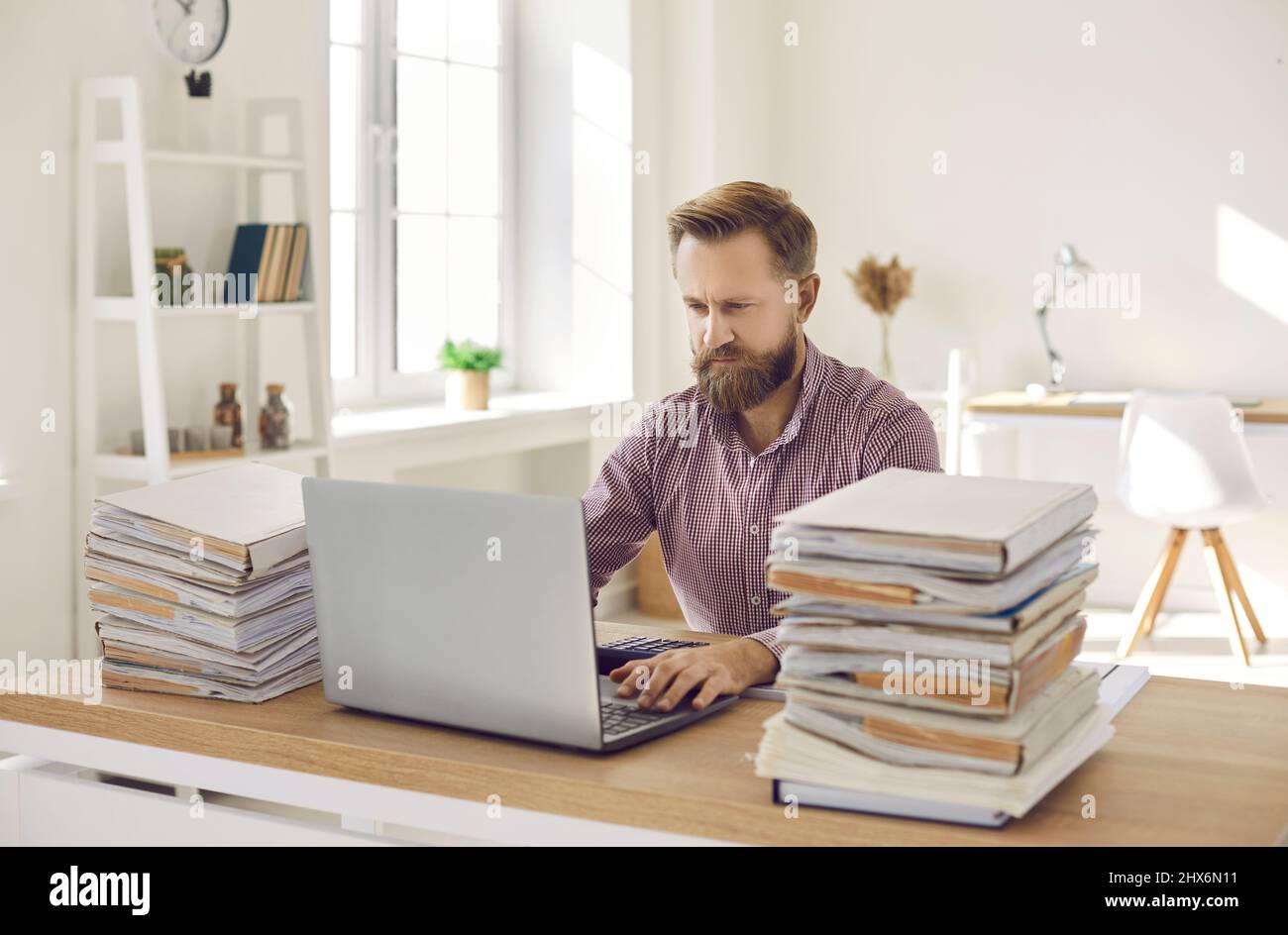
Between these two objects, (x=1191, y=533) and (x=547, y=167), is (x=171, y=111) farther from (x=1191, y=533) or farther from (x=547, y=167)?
(x=1191, y=533)

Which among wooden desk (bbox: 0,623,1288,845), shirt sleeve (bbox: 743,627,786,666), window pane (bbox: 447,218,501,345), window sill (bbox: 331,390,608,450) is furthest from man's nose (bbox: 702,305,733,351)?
window pane (bbox: 447,218,501,345)

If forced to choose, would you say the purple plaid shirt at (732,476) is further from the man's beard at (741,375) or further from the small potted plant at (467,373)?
the small potted plant at (467,373)

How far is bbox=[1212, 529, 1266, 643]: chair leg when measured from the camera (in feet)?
14.7

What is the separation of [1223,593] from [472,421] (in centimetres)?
240

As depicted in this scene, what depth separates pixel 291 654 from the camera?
1.60 meters

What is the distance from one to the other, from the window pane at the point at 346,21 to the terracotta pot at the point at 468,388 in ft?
3.64

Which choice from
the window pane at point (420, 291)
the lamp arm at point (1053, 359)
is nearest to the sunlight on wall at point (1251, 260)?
the lamp arm at point (1053, 359)

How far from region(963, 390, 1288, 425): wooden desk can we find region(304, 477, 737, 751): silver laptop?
3536mm

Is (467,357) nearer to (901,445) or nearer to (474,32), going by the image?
(474,32)

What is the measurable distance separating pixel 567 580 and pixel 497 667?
13cm

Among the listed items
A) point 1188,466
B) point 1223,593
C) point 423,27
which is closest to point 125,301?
point 423,27

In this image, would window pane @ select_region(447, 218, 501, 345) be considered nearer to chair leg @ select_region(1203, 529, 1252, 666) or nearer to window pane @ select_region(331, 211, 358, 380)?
window pane @ select_region(331, 211, 358, 380)

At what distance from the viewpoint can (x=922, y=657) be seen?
45.4 inches

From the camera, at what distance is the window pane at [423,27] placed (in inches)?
188
